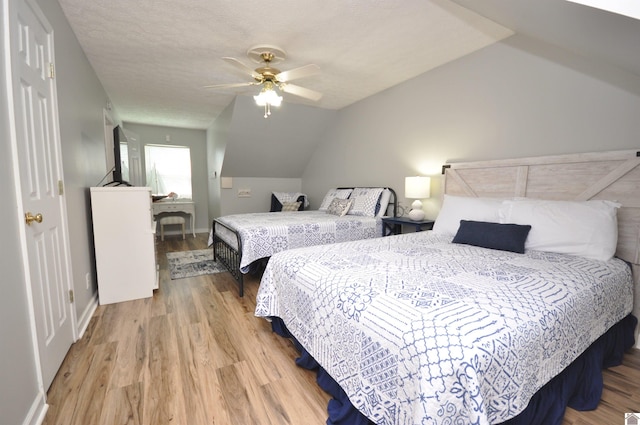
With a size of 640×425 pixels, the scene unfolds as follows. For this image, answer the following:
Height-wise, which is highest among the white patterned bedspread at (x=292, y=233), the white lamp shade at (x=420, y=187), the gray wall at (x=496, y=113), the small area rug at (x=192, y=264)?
the gray wall at (x=496, y=113)

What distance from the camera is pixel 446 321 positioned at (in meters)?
1.02

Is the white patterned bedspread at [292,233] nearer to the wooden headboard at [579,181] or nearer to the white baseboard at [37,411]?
the wooden headboard at [579,181]

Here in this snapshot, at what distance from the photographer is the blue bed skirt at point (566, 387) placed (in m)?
1.27

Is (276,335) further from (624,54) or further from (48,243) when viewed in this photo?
(624,54)

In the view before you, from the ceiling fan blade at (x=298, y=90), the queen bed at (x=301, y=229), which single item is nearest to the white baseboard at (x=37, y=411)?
the queen bed at (x=301, y=229)

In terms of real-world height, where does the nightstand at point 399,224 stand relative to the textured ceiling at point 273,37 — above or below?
below

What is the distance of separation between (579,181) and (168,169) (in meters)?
6.90

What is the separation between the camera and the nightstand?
3.29m

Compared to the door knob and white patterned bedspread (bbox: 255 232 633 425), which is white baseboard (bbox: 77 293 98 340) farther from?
white patterned bedspread (bbox: 255 232 633 425)

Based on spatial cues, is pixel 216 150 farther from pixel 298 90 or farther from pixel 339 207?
pixel 298 90

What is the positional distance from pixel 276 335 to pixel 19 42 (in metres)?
2.33

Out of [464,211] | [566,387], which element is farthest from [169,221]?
[566,387]

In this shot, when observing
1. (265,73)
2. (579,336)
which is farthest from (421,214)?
(265,73)

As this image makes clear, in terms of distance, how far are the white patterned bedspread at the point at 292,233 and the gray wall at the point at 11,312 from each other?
5.57 ft
